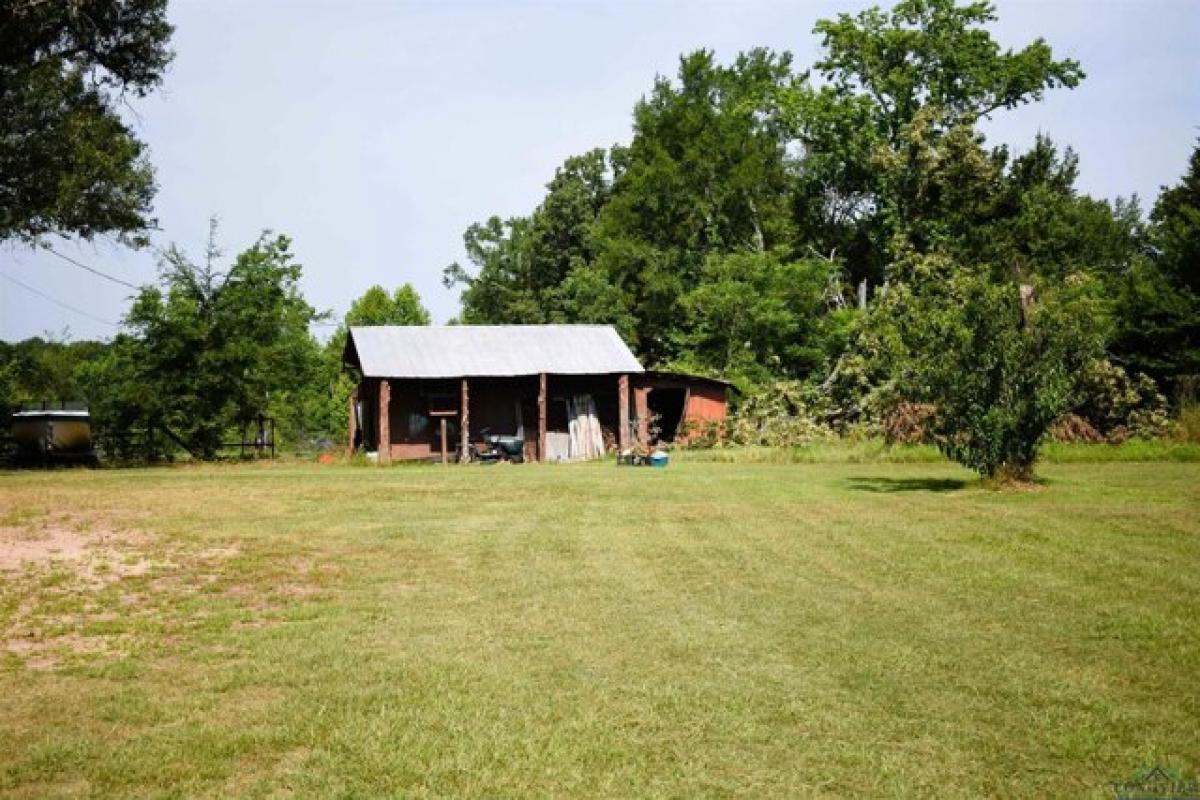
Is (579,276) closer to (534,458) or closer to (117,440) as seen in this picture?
(534,458)

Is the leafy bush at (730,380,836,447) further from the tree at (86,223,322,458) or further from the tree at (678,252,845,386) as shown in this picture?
the tree at (86,223,322,458)

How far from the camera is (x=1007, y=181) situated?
151 feet

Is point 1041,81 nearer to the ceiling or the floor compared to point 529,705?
nearer to the ceiling

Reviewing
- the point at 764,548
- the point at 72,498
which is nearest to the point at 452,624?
the point at 764,548

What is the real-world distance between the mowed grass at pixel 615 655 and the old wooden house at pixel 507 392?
18.8 meters

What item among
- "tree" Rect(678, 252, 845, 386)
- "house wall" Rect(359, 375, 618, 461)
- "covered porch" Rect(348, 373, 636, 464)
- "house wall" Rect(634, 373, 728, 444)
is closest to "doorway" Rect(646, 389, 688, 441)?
"house wall" Rect(634, 373, 728, 444)

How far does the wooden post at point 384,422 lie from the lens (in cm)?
3306

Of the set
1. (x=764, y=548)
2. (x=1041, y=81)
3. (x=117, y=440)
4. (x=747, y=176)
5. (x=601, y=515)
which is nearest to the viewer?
(x=764, y=548)

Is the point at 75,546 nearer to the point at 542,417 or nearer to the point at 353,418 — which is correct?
the point at 542,417

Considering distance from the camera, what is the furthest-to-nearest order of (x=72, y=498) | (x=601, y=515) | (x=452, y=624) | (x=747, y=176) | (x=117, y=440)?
(x=747, y=176) → (x=117, y=440) → (x=72, y=498) → (x=601, y=515) → (x=452, y=624)

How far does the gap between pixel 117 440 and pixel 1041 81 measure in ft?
128

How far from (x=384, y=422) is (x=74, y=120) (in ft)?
40.1

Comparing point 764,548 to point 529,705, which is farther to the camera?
point 764,548

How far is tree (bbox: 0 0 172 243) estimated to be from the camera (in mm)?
27281
